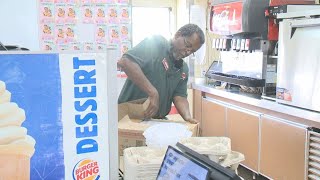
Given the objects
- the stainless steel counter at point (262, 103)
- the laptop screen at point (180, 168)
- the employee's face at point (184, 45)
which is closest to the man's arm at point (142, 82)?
the employee's face at point (184, 45)

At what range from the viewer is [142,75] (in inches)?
94.3

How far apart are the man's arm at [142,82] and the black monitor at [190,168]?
94 centimetres

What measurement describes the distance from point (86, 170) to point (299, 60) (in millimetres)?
2297

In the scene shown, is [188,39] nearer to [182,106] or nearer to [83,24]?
[182,106]

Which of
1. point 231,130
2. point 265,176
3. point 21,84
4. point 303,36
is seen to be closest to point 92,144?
point 21,84

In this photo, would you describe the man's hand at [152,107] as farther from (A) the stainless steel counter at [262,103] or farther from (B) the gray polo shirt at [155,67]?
(A) the stainless steel counter at [262,103]

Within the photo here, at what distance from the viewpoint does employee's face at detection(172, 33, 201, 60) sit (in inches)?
96.7

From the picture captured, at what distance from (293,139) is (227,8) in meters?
1.62

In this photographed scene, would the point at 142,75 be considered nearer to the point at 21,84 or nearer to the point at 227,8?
the point at 21,84

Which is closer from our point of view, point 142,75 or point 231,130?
point 142,75

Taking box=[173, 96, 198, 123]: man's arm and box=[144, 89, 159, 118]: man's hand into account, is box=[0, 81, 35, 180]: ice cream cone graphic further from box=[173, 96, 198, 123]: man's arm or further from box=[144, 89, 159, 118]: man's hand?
box=[173, 96, 198, 123]: man's arm

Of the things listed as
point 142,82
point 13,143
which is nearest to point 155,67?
point 142,82

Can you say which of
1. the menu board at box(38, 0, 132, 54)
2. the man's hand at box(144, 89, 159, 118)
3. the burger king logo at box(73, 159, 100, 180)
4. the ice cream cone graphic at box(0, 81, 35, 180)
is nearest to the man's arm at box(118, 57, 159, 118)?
the man's hand at box(144, 89, 159, 118)

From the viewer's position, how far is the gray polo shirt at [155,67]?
8.38 feet
